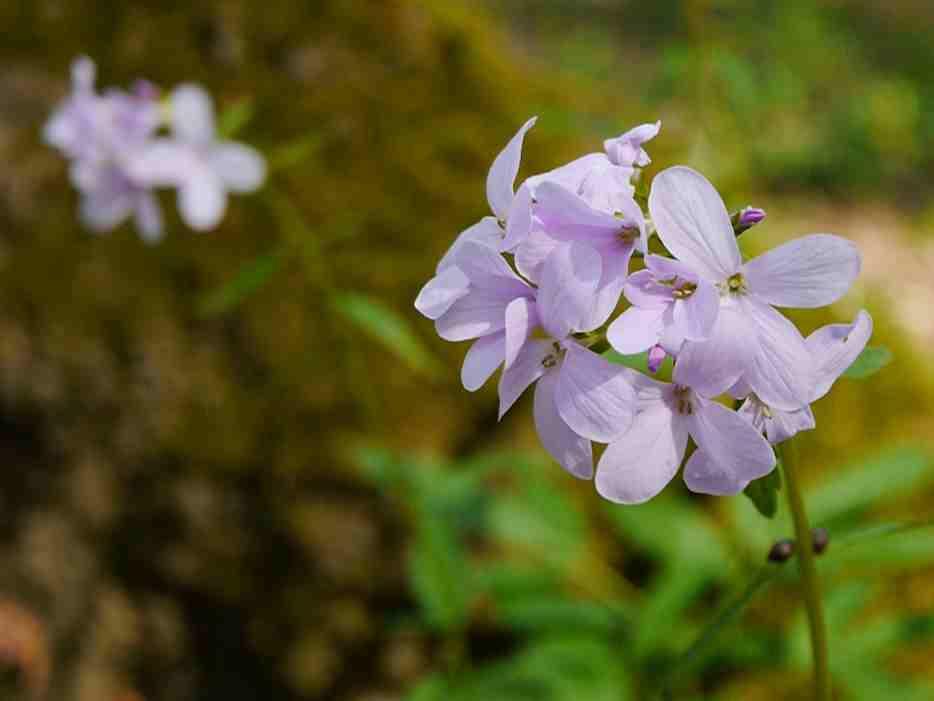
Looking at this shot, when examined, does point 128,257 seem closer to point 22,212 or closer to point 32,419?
point 22,212

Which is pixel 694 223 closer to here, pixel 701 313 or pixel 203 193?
pixel 701 313

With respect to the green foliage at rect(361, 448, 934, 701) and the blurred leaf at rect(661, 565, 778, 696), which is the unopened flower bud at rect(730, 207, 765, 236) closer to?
the blurred leaf at rect(661, 565, 778, 696)

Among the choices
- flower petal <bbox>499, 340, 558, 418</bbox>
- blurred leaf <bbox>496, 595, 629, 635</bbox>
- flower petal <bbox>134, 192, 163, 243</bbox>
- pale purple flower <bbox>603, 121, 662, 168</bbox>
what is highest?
pale purple flower <bbox>603, 121, 662, 168</bbox>

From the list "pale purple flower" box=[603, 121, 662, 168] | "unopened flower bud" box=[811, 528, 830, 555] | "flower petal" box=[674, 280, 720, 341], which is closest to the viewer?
"flower petal" box=[674, 280, 720, 341]

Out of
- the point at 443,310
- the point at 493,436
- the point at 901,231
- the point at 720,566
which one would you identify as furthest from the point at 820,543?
the point at 901,231

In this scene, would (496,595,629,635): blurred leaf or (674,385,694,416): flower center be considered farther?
(496,595,629,635): blurred leaf

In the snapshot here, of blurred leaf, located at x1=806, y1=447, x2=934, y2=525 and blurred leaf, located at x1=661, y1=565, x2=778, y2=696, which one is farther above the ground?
blurred leaf, located at x1=661, y1=565, x2=778, y2=696

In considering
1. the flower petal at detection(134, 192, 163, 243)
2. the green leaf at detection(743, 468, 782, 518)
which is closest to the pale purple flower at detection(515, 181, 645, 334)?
the green leaf at detection(743, 468, 782, 518)

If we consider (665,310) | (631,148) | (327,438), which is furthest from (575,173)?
(327,438)
